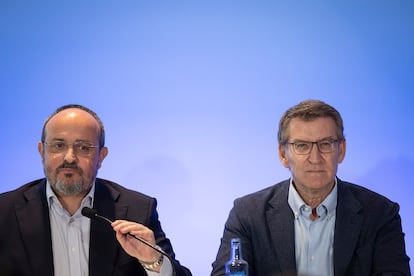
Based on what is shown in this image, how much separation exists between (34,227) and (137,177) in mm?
845

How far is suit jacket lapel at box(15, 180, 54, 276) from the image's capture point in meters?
3.07

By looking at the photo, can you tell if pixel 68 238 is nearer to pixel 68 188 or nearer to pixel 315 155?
pixel 68 188

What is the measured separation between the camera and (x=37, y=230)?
10.3 ft

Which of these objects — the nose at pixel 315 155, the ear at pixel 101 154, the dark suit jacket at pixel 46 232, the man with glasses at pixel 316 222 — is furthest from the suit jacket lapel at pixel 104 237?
the nose at pixel 315 155

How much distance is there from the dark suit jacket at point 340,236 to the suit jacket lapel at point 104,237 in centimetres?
53

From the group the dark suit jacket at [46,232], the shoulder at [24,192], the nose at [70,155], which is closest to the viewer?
the dark suit jacket at [46,232]

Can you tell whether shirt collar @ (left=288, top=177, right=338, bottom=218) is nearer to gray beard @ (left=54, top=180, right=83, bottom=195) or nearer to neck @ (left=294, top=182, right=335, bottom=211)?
neck @ (left=294, top=182, right=335, bottom=211)

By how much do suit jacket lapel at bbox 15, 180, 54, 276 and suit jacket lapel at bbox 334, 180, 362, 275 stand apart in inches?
54.9

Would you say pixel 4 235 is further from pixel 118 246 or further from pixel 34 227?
pixel 118 246

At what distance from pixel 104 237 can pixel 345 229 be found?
121 cm

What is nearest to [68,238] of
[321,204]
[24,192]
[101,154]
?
[24,192]

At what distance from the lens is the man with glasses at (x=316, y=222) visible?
3098 mm

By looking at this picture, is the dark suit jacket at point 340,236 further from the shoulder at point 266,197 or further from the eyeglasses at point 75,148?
the eyeglasses at point 75,148

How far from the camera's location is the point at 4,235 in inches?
124
